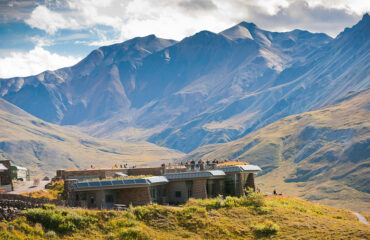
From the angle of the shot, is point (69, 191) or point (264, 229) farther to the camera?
point (69, 191)

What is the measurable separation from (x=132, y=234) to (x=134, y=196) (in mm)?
15735

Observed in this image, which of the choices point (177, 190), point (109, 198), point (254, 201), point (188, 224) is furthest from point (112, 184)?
point (254, 201)

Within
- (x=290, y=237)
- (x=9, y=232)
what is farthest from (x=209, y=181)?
(x=9, y=232)

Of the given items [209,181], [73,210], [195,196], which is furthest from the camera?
[209,181]

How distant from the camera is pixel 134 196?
189 ft

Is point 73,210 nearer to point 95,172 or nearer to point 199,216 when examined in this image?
point 199,216

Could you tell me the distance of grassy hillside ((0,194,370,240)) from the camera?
40.5 meters

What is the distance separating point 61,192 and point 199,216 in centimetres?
2372

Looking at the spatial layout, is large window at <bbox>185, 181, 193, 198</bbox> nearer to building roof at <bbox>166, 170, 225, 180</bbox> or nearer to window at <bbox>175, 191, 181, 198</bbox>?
building roof at <bbox>166, 170, 225, 180</bbox>

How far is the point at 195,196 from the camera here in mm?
63875

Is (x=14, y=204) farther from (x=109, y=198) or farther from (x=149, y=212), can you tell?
(x=109, y=198)

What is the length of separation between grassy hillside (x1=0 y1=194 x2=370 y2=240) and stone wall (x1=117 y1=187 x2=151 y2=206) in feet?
18.2

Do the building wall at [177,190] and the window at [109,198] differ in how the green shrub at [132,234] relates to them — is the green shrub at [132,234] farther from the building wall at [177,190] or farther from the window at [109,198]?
the building wall at [177,190]

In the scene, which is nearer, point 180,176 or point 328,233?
point 328,233
